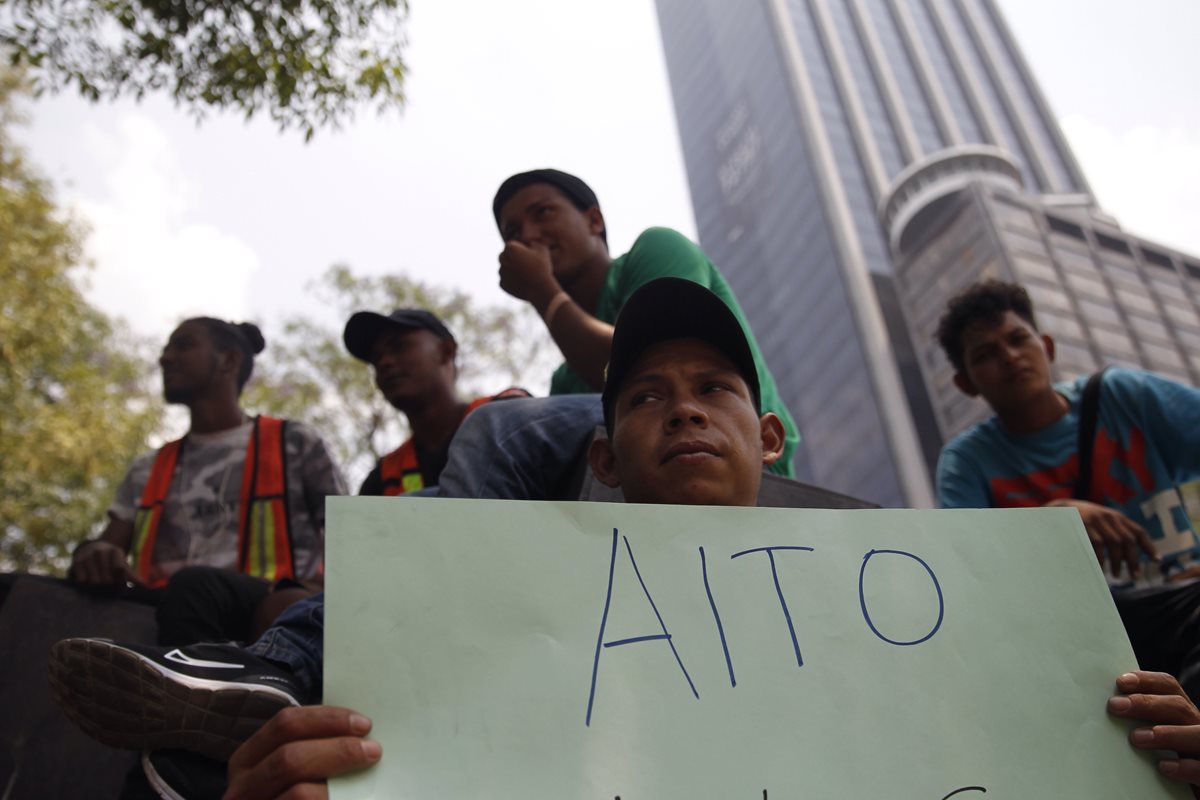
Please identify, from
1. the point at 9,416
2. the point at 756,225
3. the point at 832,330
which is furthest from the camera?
the point at 756,225

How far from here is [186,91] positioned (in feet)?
19.0

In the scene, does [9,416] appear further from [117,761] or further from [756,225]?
[756,225]

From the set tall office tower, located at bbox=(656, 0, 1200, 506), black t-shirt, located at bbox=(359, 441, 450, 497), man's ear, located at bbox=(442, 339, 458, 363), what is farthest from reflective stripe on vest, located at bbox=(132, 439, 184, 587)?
tall office tower, located at bbox=(656, 0, 1200, 506)

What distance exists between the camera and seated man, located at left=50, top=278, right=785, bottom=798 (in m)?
1.09

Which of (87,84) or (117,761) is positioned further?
(87,84)

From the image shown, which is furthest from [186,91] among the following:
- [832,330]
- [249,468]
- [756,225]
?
[756,225]

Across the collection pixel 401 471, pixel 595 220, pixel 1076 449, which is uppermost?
pixel 595 220

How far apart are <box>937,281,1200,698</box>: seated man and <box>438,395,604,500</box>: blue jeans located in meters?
1.35

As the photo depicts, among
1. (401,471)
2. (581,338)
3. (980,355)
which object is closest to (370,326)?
(401,471)

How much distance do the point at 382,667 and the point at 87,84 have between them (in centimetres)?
596

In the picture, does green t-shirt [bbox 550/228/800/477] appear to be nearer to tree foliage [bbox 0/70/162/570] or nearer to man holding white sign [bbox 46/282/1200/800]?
man holding white sign [bbox 46/282/1200/800]

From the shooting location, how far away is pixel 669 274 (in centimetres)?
251

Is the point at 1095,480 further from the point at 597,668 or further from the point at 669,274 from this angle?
the point at 597,668

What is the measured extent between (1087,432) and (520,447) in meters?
2.04
